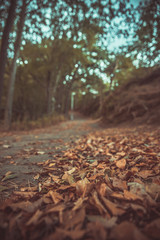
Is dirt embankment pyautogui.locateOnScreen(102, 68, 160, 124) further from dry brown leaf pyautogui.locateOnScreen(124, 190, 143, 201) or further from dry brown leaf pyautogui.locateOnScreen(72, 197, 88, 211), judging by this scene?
dry brown leaf pyautogui.locateOnScreen(72, 197, 88, 211)

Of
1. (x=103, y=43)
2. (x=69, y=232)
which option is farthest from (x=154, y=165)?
(x=103, y=43)

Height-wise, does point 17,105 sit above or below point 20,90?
below

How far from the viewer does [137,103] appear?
528 centimetres

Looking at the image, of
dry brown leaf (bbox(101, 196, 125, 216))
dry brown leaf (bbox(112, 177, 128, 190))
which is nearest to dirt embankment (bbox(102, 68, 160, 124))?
dry brown leaf (bbox(112, 177, 128, 190))

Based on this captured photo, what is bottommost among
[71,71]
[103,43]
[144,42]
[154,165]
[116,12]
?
[154,165]

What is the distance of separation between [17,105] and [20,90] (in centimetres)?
179

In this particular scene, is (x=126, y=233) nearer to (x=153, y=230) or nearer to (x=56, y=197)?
(x=153, y=230)

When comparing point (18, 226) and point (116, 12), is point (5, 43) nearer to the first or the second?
point (116, 12)

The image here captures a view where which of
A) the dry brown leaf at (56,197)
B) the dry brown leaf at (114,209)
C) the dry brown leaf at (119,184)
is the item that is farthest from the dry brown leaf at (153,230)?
the dry brown leaf at (56,197)

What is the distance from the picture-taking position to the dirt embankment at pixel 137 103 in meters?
4.81

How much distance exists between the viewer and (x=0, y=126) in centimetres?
505

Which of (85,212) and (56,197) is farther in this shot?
(56,197)

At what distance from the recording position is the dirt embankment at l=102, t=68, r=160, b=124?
481 cm

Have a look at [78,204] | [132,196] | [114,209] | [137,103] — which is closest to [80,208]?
[78,204]
